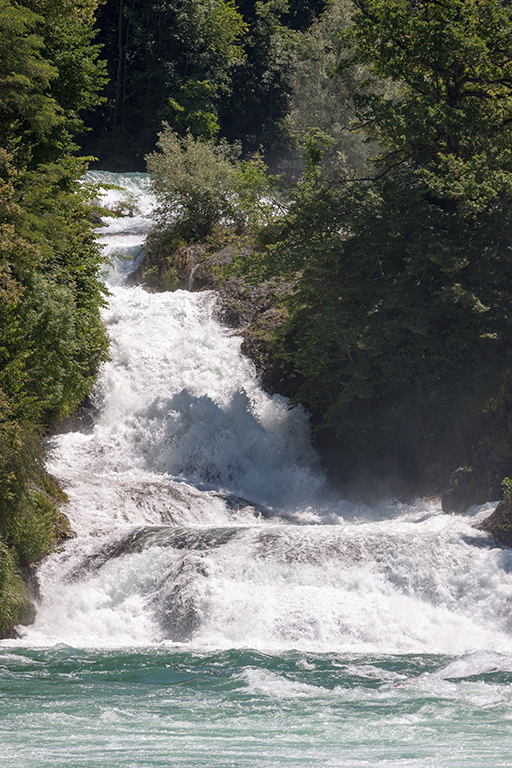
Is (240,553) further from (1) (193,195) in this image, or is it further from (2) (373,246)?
(1) (193,195)

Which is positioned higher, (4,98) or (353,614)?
(4,98)

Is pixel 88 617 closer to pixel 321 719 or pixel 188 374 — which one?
pixel 321 719

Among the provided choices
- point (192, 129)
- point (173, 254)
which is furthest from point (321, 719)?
point (192, 129)

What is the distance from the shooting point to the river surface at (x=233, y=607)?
7539 millimetres

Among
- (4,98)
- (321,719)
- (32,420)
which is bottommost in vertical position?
(321,719)

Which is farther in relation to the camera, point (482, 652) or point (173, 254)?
point (173, 254)

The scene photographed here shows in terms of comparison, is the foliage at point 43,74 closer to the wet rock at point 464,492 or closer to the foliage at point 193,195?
the foliage at point 193,195

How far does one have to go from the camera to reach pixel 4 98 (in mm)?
15742

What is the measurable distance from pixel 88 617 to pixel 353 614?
4.58 meters

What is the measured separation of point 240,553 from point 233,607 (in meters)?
1.46

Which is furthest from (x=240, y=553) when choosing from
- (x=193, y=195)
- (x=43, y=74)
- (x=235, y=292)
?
(x=193, y=195)

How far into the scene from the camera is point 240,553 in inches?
556

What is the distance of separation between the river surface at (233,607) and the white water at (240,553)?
0.04 m

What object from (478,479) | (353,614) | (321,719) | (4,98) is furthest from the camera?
(478,479)
